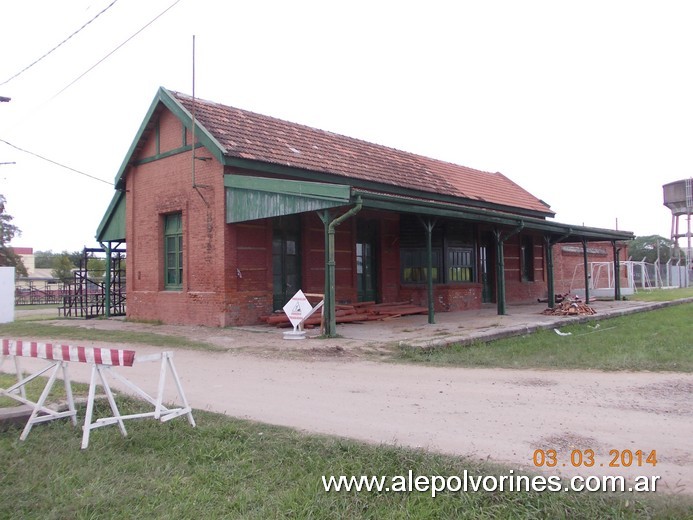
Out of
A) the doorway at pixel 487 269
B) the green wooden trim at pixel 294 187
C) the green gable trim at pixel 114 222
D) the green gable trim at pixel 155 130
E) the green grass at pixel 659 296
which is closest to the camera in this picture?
the green wooden trim at pixel 294 187

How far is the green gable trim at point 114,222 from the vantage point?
2014 cm

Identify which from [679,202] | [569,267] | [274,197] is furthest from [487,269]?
[679,202]

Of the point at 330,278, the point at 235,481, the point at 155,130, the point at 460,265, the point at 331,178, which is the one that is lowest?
the point at 235,481

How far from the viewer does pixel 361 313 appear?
16.5 meters

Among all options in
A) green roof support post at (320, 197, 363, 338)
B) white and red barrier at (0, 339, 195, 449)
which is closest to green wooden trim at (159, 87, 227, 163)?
green roof support post at (320, 197, 363, 338)

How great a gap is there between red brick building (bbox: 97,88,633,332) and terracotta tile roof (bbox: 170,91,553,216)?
0.07 m

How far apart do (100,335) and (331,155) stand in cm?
896

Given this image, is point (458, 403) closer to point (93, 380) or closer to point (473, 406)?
point (473, 406)

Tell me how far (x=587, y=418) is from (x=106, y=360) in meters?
5.03

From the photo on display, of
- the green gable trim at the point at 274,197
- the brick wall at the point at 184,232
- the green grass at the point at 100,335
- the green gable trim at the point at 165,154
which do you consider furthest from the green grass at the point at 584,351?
the green gable trim at the point at 165,154

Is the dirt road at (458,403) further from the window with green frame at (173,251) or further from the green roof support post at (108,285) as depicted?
the green roof support post at (108,285)

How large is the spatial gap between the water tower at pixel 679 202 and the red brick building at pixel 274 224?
27.5m

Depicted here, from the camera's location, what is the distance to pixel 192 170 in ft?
52.4

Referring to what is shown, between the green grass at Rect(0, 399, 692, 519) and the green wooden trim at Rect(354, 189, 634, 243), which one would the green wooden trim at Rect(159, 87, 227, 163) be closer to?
the green wooden trim at Rect(354, 189, 634, 243)
